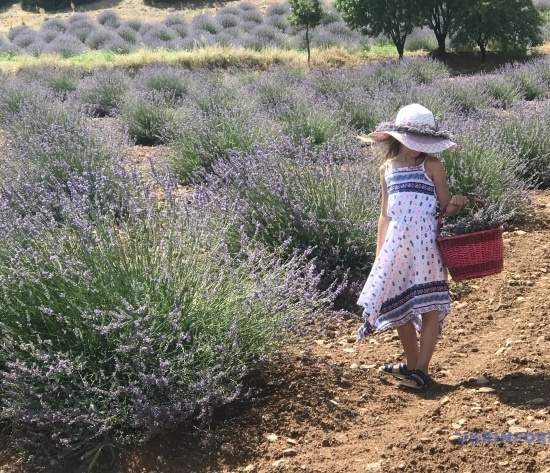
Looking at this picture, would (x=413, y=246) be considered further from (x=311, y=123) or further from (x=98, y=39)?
(x=98, y=39)

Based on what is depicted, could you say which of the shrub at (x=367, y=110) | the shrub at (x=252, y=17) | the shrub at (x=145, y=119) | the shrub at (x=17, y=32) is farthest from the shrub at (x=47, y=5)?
the shrub at (x=367, y=110)

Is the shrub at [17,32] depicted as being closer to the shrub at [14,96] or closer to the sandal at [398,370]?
the shrub at [14,96]

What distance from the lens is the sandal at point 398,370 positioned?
3.31 metres

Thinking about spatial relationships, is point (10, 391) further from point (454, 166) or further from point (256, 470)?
point (454, 166)

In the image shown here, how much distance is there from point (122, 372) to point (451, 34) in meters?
21.3

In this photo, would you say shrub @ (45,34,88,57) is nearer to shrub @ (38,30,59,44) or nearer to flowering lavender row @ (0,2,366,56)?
flowering lavender row @ (0,2,366,56)

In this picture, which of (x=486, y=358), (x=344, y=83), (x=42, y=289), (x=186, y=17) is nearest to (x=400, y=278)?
(x=486, y=358)

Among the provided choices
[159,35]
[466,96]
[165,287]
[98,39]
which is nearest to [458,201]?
[165,287]

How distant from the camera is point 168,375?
9.41 feet

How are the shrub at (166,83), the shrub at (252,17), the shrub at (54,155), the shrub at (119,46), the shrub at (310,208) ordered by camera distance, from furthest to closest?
the shrub at (252,17), the shrub at (119,46), the shrub at (166,83), the shrub at (54,155), the shrub at (310,208)

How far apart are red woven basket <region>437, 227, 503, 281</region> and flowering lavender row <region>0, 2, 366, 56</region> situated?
22392mm

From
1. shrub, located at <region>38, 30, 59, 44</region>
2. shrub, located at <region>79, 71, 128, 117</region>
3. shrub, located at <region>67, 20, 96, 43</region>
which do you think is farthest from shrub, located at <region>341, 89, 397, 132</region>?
shrub, located at <region>38, 30, 59, 44</region>

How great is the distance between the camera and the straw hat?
317 cm

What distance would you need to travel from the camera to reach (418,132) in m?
3.20
